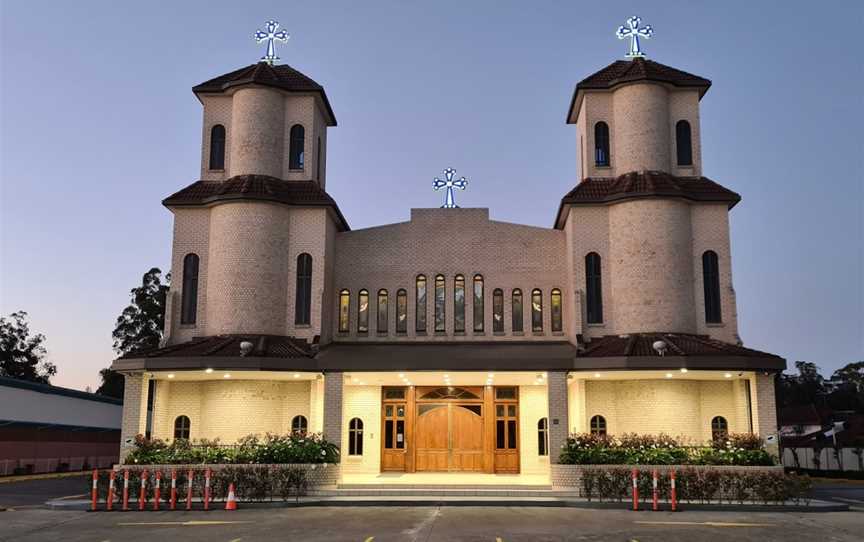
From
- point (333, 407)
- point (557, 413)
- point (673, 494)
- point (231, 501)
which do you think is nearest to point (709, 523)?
point (673, 494)

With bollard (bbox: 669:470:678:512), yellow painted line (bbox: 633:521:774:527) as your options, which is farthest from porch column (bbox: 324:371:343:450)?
yellow painted line (bbox: 633:521:774:527)

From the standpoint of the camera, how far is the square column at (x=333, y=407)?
2594 centimetres

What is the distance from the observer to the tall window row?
31.5 m

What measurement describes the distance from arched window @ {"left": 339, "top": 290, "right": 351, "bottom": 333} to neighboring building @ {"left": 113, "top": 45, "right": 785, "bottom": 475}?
0.08 meters

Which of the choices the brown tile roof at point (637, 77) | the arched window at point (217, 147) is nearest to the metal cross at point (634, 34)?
the brown tile roof at point (637, 77)

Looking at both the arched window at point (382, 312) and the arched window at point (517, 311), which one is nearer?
the arched window at point (517, 311)

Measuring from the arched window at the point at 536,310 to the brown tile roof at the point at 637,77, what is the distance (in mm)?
7826

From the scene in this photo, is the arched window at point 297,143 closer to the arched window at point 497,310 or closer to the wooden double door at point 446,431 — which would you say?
the arched window at point 497,310

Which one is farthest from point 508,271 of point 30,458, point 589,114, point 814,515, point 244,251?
point 30,458

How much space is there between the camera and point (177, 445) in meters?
25.4

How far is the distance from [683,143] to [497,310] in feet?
30.6

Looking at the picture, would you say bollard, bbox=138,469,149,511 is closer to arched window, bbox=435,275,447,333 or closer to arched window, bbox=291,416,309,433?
arched window, bbox=291,416,309,433

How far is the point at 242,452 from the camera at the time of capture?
2469 cm

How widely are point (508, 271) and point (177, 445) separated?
13368 millimetres
